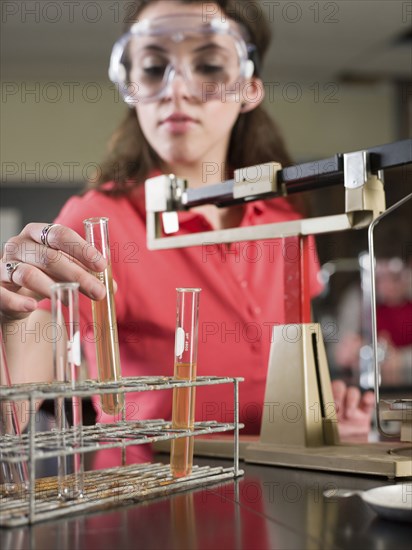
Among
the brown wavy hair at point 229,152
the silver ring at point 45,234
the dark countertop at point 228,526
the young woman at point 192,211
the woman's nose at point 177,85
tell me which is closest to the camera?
the dark countertop at point 228,526

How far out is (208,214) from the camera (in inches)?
84.0

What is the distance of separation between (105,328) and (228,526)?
327 millimetres

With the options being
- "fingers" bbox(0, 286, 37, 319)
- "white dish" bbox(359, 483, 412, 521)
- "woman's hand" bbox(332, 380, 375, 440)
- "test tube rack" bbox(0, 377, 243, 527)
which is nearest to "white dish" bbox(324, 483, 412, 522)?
"white dish" bbox(359, 483, 412, 521)

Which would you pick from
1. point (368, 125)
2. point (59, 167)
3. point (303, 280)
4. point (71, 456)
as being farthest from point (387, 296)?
point (71, 456)

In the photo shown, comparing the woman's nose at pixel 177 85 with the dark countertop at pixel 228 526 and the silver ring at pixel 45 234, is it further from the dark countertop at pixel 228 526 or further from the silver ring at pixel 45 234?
the dark countertop at pixel 228 526

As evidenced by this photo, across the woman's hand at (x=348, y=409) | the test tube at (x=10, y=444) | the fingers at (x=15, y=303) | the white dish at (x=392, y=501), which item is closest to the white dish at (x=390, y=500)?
the white dish at (x=392, y=501)

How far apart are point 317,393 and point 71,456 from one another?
452 millimetres

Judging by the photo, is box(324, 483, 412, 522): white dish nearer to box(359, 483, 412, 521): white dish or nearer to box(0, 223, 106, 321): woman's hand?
box(359, 483, 412, 521): white dish

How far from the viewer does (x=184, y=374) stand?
104 centimetres

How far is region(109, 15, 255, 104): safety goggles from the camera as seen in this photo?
2.22m

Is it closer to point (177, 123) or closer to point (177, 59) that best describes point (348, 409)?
point (177, 123)

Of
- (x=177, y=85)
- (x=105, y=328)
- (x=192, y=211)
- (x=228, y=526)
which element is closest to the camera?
(x=228, y=526)

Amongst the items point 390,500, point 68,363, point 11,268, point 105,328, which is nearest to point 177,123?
point 11,268

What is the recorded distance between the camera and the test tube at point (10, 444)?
904 mm
